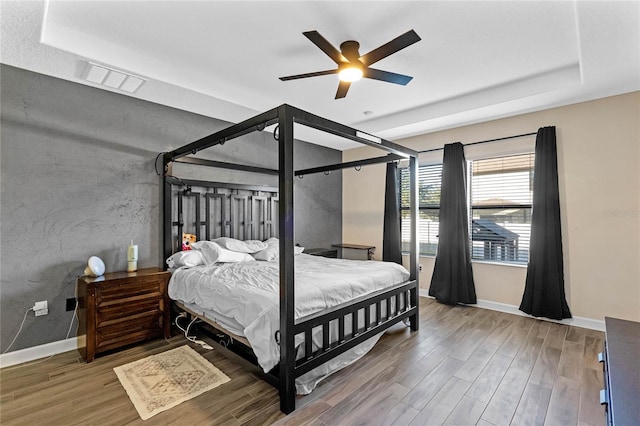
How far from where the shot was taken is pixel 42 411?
1.96 metres

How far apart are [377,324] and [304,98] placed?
108 inches

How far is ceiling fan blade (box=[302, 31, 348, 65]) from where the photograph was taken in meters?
1.97

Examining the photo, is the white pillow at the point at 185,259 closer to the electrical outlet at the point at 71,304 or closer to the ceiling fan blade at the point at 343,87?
the electrical outlet at the point at 71,304

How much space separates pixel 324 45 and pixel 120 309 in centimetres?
288

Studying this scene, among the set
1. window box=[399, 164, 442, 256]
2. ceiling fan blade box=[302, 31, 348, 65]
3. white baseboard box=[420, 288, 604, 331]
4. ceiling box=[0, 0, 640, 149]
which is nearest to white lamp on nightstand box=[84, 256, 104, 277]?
ceiling box=[0, 0, 640, 149]

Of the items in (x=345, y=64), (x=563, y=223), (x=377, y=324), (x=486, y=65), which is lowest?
(x=377, y=324)

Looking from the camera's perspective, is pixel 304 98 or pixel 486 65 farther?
pixel 304 98

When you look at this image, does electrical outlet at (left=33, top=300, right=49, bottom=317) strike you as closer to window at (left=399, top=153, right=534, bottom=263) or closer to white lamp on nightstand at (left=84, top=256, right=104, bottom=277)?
white lamp on nightstand at (left=84, top=256, right=104, bottom=277)

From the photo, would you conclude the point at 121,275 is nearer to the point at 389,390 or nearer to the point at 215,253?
the point at 215,253

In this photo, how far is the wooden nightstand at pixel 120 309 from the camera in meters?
2.61

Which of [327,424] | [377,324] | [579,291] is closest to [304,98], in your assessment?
[377,324]

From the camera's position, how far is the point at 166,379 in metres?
2.32

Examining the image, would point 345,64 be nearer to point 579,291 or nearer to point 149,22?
point 149,22

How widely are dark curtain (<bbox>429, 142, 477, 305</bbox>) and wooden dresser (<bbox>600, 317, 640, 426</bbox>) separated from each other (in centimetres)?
A: 268
